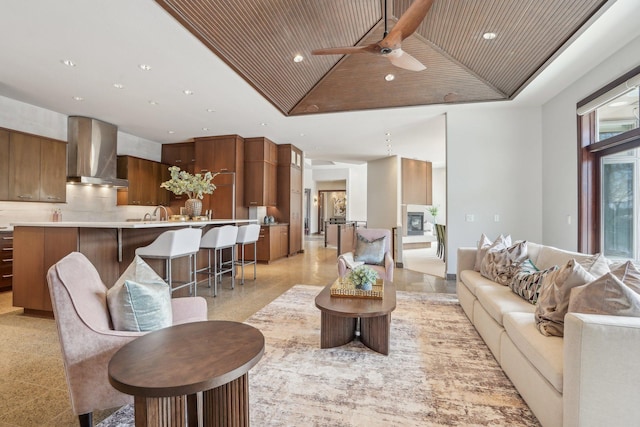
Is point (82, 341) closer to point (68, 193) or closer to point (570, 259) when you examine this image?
point (570, 259)

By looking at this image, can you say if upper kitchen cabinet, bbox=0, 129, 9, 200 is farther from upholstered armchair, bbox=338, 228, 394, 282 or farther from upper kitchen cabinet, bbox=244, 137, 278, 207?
upholstered armchair, bbox=338, 228, 394, 282

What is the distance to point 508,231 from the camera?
5039mm

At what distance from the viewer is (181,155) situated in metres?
7.73

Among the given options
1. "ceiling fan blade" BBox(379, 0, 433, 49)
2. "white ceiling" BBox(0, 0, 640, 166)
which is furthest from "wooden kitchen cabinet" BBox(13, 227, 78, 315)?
"ceiling fan blade" BBox(379, 0, 433, 49)

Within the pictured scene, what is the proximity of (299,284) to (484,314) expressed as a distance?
2.82 meters

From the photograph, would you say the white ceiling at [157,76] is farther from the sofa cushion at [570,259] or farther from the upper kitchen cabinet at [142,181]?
the sofa cushion at [570,259]

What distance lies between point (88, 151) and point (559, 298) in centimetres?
700

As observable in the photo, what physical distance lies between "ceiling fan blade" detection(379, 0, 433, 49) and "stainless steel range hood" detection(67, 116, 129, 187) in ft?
18.3

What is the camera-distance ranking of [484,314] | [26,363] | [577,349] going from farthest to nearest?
[484,314], [26,363], [577,349]

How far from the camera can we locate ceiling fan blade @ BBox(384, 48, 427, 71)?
2882 mm

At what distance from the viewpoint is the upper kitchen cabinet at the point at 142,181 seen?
6594 millimetres

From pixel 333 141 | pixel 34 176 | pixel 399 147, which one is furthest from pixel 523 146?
pixel 34 176

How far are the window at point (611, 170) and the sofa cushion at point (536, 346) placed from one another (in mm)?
2458

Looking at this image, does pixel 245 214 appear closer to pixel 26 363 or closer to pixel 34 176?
pixel 34 176
